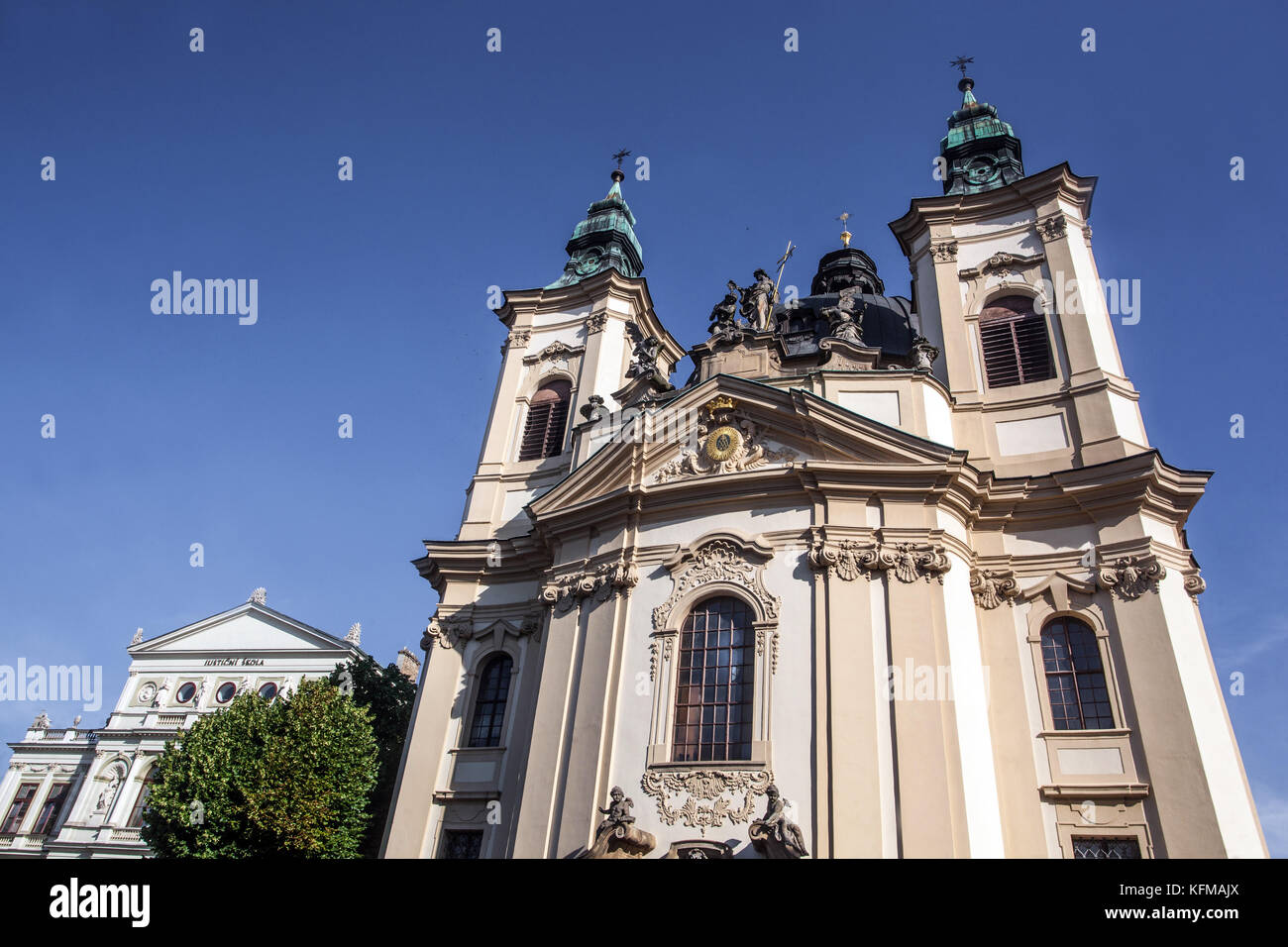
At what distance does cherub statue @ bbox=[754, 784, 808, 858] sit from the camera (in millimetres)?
13641

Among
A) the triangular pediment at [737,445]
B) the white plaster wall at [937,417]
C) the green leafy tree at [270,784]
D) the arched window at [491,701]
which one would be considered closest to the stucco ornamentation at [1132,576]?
the triangular pediment at [737,445]

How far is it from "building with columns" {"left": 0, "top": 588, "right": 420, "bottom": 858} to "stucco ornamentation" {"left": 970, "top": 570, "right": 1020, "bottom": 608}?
29.6 metres

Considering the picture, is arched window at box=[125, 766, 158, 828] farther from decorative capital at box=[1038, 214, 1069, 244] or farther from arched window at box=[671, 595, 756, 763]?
decorative capital at box=[1038, 214, 1069, 244]

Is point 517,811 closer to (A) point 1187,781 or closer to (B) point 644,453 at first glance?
(B) point 644,453

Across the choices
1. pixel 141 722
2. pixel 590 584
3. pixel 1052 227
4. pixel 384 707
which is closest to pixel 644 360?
pixel 590 584

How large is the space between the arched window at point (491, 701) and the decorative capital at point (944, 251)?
583 inches

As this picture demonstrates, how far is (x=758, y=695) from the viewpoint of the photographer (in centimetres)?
1581

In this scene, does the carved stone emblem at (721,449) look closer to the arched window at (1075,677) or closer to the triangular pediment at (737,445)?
the triangular pediment at (737,445)

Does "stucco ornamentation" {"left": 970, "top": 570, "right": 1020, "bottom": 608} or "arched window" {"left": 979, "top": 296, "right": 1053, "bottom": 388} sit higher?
"arched window" {"left": 979, "top": 296, "right": 1053, "bottom": 388}

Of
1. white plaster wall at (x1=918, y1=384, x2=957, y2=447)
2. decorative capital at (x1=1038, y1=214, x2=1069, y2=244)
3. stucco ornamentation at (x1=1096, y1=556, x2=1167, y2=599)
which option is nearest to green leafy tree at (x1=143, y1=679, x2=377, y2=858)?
white plaster wall at (x1=918, y1=384, x2=957, y2=447)

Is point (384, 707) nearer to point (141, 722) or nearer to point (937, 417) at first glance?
point (141, 722)

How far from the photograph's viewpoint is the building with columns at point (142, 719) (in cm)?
3822

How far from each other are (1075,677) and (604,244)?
811 inches

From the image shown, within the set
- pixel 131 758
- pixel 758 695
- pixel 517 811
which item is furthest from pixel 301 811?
pixel 131 758
